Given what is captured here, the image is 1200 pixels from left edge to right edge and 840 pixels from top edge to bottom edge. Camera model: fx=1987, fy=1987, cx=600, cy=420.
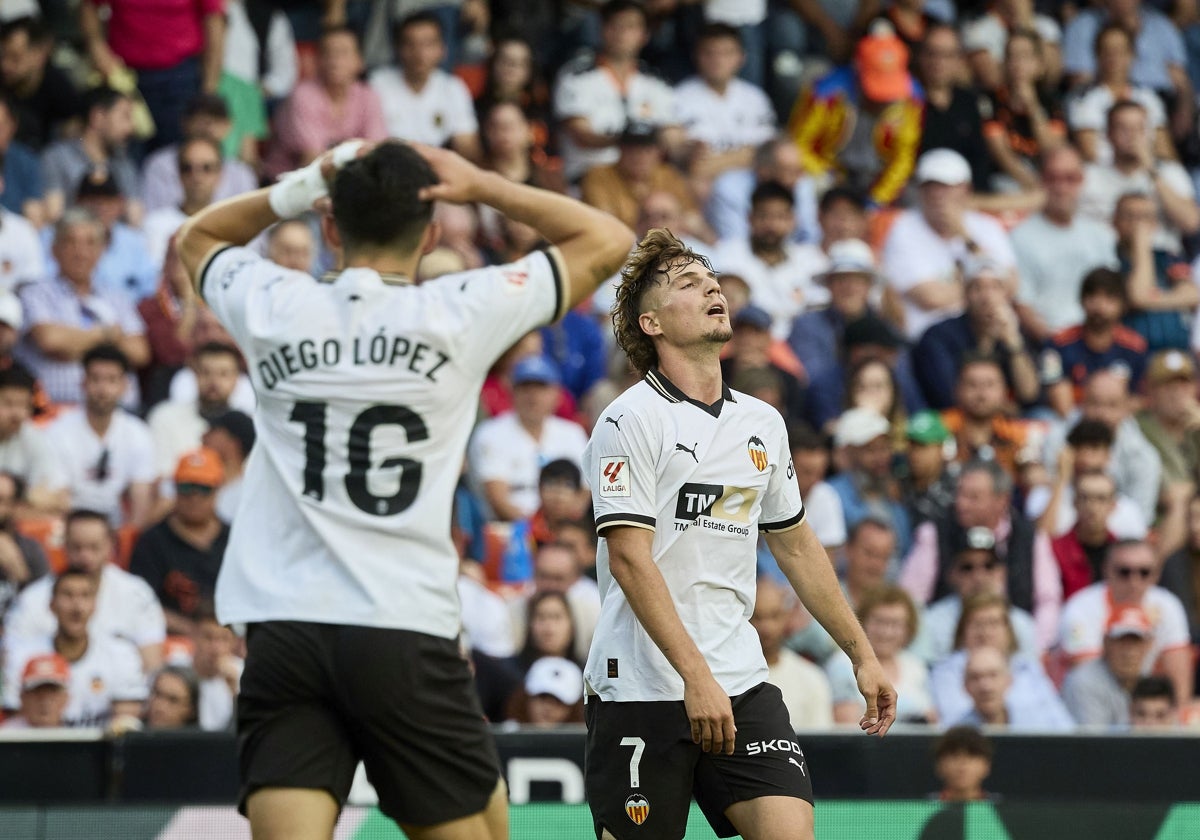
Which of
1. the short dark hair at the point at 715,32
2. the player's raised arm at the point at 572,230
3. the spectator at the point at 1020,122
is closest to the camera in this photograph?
the player's raised arm at the point at 572,230

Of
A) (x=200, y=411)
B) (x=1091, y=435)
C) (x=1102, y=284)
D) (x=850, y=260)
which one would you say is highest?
(x=850, y=260)

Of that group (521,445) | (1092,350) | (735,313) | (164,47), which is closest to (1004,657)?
(735,313)

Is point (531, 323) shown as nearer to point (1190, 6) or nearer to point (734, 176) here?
point (734, 176)

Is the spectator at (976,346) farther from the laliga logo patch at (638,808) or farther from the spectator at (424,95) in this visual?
the laliga logo patch at (638,808)

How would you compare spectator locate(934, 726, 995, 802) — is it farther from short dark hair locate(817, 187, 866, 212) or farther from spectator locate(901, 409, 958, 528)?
short dark hair locate(817, 187, 866, 212)

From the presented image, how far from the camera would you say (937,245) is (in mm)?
13852

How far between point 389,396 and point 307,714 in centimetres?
79

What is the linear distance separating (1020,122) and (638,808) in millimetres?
11183

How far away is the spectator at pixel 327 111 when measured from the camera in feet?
44.4

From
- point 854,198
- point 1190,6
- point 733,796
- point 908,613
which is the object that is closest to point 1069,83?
point 1190,6

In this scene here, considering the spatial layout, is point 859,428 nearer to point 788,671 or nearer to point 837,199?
point 788,671

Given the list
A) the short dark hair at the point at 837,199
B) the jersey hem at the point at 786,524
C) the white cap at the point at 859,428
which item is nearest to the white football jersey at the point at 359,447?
the jersey hem at the point at 786,524

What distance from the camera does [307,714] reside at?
4.75m

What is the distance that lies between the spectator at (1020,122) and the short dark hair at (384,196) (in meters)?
11.2
